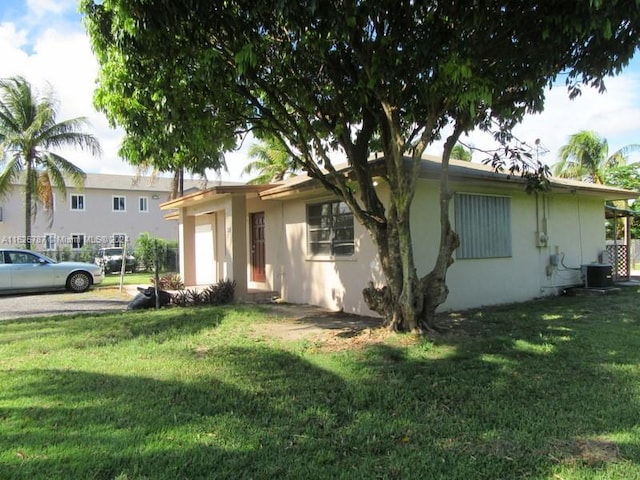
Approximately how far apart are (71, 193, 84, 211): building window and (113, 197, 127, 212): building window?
7.05 ft

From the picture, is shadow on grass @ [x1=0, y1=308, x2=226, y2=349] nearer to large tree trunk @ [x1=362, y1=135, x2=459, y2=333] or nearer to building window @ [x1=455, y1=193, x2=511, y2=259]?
large tree trunk @ [x1=362, y1=135, x2=459, y2=333]

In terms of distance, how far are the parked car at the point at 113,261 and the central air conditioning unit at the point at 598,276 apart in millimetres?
22382

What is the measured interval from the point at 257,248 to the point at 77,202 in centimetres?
2507

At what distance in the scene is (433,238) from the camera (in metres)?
9.95

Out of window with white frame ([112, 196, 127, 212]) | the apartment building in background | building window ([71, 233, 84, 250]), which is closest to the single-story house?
the apartment building in background

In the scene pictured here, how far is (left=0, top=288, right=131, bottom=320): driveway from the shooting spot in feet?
37.7

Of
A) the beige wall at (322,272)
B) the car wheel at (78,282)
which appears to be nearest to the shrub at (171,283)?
the car wheel at (78,282)

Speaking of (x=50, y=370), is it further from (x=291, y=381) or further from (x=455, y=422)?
(x=455, y=422)

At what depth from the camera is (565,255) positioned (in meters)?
12.9

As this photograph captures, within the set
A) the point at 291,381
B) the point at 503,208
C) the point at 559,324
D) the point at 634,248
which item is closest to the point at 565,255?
the point at 503,208

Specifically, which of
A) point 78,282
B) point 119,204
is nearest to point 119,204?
point 119,204

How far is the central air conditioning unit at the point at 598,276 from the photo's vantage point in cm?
1279

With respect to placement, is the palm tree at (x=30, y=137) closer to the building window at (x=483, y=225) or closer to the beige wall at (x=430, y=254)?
the beige wall at (x=430, y=254)

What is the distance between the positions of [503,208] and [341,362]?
6890mm
